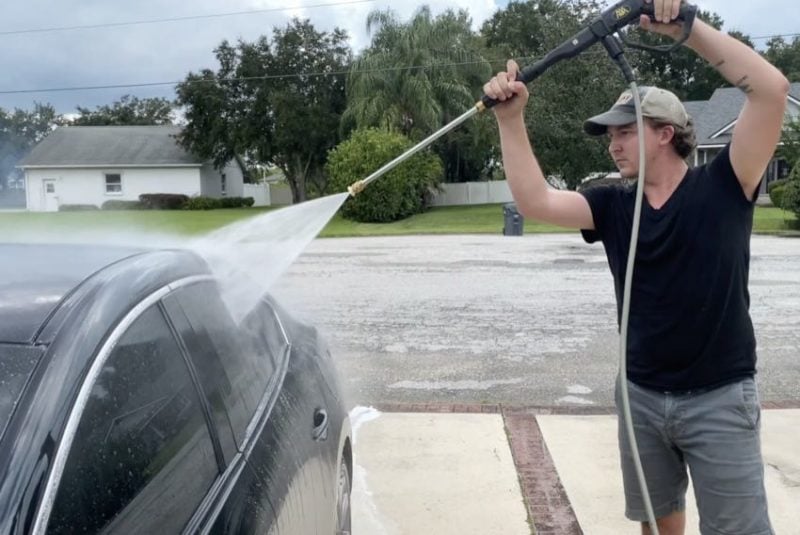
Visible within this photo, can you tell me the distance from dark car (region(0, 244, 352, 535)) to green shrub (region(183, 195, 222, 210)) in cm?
4092

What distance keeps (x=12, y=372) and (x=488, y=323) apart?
747 centimetres

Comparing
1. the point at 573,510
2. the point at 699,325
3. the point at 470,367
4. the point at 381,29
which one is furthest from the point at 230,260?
the point at 381,29

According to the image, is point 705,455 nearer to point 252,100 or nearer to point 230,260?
point 230,260

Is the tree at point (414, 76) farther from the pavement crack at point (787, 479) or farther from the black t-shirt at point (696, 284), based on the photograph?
the black t-shirt at point (696, 284)

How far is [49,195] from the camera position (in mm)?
45812

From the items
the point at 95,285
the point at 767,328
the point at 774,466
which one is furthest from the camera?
the point at 767,328

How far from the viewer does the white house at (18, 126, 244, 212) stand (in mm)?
45250

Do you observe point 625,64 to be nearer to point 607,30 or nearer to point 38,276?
point 607,30

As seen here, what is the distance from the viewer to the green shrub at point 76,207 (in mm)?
43866

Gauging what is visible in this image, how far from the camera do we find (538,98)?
3005 centimetres

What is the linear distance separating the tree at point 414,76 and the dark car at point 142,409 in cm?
3036

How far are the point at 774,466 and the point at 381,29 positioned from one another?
104 ft

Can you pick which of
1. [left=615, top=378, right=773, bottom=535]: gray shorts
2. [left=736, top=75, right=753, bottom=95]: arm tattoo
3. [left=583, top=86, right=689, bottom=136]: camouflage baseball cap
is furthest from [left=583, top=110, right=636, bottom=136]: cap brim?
[left=615, top=378, right=773, bottom=535]: gray shorts

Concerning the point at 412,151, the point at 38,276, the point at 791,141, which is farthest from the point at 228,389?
the point at 791,141
